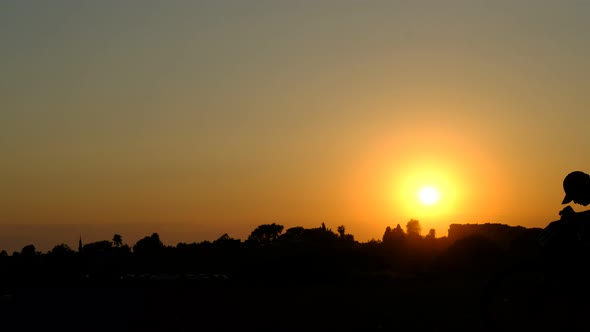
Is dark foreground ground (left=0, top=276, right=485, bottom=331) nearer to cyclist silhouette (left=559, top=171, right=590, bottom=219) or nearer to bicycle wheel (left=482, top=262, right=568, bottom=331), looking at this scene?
bicycle wheel (left=482, top=262, right=568, bottom=331)

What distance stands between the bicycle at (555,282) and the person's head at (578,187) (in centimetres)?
36

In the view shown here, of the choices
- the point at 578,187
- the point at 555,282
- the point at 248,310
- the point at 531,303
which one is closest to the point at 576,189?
the point at 578,187

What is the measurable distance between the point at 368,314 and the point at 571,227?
11.8 m

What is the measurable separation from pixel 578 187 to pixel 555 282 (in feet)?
4.47

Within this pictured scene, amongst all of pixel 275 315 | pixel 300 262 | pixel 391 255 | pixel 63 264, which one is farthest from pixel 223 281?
pixel 63 264

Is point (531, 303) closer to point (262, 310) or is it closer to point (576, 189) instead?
point (576, 189)

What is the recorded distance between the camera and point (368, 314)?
21.8 metres

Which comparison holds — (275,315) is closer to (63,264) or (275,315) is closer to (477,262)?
A: (477,262)

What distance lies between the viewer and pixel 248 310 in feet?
76.9

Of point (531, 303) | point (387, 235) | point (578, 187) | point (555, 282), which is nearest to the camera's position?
point (555, 282)

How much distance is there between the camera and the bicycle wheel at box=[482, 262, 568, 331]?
408 inches

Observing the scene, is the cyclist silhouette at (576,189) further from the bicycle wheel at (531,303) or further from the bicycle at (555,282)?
the bicycle wheel at (531,303)

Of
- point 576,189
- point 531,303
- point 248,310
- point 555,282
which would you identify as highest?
point 576,189

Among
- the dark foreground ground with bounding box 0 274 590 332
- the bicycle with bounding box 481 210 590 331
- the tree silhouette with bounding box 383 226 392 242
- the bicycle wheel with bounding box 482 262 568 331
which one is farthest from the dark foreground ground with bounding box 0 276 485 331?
the tree silhouette with bounding box 383 226 392 242
